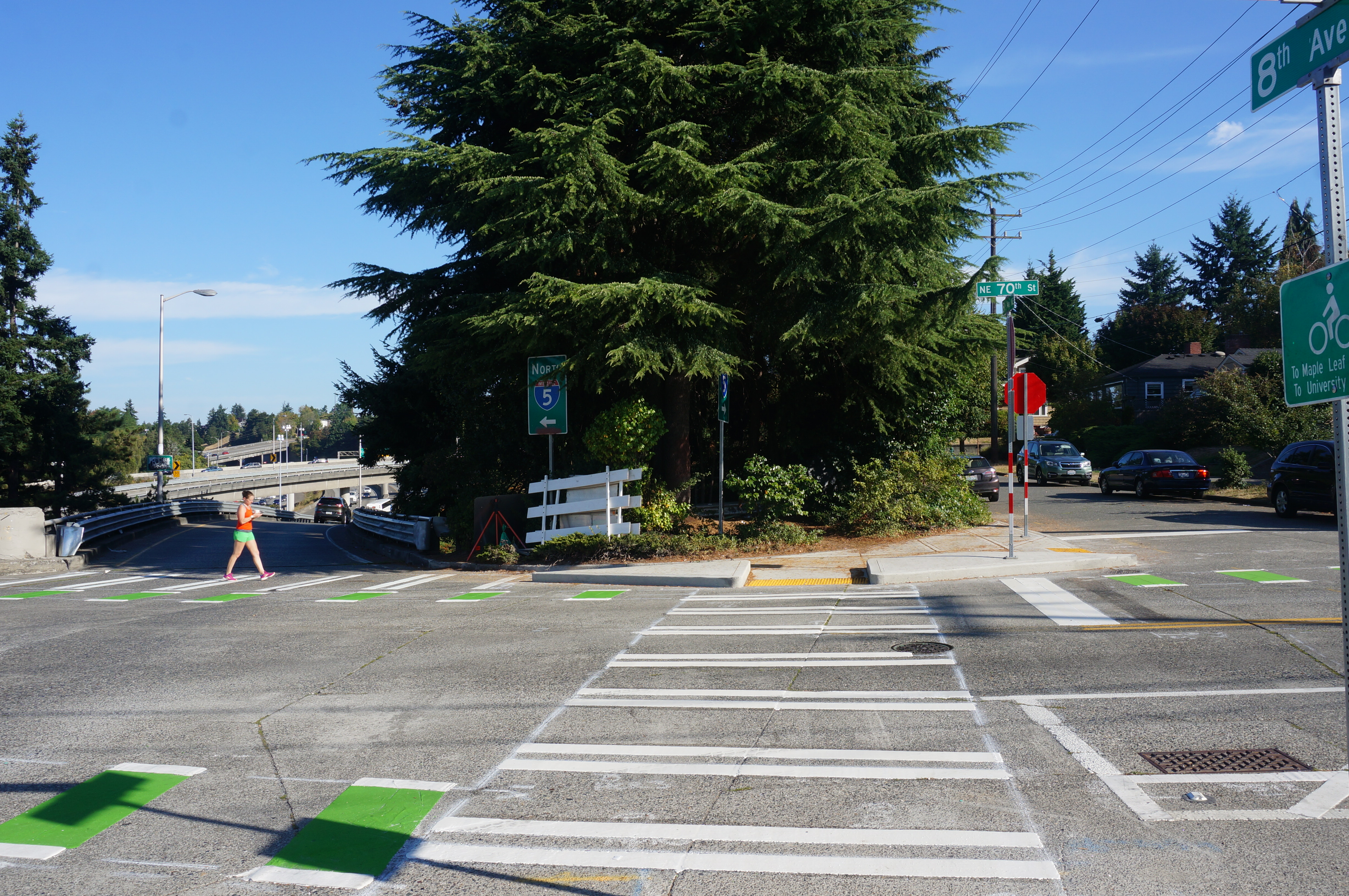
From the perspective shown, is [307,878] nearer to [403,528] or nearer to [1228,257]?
[403,528]

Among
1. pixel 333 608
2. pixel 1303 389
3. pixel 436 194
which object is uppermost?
pixel 436 194

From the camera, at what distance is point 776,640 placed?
8930mm

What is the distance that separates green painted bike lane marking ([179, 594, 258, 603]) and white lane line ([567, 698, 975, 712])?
877cm

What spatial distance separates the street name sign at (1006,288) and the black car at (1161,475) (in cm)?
1504

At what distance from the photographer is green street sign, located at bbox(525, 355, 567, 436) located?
16719 mm

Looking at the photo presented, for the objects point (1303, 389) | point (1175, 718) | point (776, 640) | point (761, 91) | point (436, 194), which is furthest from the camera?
point (436, 194)

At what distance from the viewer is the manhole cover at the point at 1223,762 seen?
4992mm

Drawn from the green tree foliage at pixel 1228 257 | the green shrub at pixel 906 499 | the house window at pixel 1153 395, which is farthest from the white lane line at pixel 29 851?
the green tree foliage at pixel 1228 257

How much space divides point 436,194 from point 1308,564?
17.0m

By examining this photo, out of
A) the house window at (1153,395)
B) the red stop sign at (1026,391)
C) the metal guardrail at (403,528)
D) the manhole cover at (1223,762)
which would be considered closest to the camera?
the manhole cover at (1223,762)

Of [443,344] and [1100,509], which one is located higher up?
[443,344]

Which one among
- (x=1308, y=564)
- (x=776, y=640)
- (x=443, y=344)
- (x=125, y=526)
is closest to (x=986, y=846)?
(x=776, y=640)

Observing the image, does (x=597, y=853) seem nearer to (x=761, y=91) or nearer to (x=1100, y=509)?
(x=761, y=91)

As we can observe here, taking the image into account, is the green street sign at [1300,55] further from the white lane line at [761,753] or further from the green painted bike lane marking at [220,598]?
the green painted bike lane marking at [220,598]
